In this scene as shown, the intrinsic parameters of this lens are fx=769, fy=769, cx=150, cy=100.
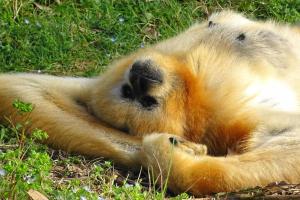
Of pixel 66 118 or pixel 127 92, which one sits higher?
pixel 127 92

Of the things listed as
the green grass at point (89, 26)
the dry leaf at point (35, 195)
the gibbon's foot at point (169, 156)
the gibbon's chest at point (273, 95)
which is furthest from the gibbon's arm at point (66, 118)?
Result: the green grass at point (89, 26)

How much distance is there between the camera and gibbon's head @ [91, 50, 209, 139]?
5500 millimetres

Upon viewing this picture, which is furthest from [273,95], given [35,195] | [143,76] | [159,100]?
[35,195]

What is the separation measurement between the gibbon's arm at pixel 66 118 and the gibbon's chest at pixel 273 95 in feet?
3.10

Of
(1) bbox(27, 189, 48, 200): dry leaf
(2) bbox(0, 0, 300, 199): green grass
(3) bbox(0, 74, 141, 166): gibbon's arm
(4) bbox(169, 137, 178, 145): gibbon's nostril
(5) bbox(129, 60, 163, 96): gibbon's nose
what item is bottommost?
(2) bbox(0, 0, 300, 199): green grass

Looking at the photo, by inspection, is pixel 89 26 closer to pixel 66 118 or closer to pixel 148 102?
pixel 66 118

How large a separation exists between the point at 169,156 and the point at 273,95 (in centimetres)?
116

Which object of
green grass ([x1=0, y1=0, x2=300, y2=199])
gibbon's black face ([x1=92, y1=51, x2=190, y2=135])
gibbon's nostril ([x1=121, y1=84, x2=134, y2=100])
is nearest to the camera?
gibbon's black face ([x1=92, y1=51, x2=190, y2=135])

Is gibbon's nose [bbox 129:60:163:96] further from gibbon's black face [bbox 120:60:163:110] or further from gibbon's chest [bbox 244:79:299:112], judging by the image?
gibbon's chest [bbox 244:79:299:112]

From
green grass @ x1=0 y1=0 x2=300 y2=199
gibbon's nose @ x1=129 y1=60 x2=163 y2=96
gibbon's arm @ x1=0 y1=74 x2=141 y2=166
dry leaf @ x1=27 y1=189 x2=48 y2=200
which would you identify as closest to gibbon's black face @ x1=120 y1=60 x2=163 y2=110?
gibbon's nose @ x1=129 y1=60 x2=163 y2=96

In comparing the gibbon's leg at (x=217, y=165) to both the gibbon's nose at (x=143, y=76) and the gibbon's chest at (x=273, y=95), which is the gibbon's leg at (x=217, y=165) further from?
the gibbon's chest at (x=273, y=95)

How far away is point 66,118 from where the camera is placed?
5812 millimetres

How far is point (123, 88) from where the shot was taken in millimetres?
5691

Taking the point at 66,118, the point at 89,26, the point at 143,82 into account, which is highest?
the point at 143,82
